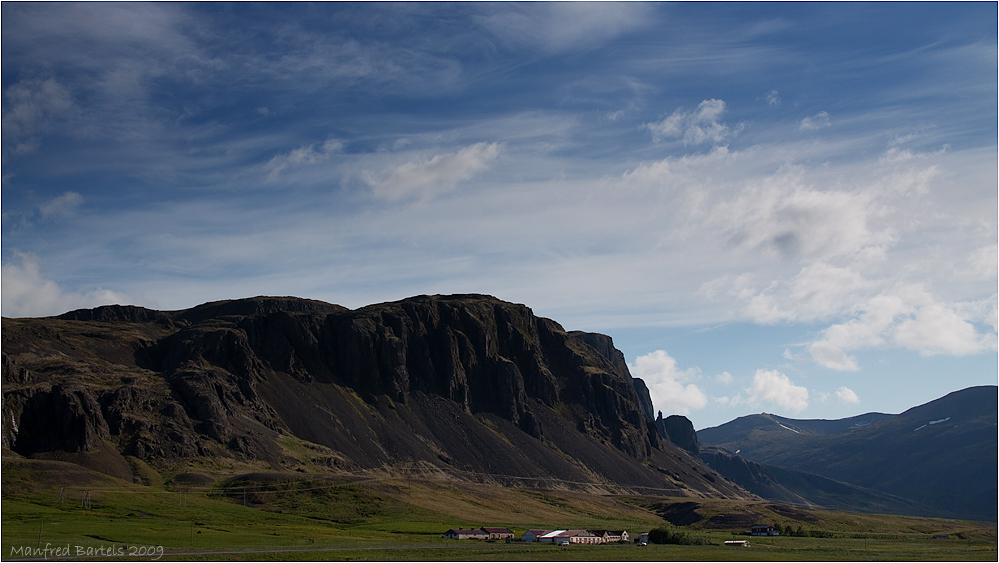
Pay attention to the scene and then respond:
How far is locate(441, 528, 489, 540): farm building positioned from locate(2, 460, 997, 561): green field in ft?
9.29

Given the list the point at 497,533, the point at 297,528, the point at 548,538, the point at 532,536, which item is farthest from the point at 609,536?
the point at 297,528

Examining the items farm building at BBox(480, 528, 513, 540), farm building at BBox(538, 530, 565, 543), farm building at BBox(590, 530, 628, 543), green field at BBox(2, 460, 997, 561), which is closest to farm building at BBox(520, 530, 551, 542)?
farm building at BBox(538, 530, 565, 543)

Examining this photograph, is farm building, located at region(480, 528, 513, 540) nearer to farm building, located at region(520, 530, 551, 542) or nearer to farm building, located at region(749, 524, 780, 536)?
farm building, located at region(520, 530, 551, 542)

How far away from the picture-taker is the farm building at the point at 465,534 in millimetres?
139000

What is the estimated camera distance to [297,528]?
144 meters

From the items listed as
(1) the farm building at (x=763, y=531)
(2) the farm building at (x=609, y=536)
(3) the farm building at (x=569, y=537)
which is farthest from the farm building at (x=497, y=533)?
(1) the farm building at (x=763, y=531)

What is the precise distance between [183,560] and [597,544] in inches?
2917

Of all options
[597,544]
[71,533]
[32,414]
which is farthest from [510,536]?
[32,414]

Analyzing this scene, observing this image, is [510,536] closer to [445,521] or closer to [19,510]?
[445,521]

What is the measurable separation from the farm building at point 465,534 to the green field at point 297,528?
2.83m

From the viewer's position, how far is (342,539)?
129 m

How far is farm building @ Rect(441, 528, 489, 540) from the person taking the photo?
139m

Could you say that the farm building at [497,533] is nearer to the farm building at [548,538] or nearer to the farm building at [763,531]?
the farm building at [548,538]

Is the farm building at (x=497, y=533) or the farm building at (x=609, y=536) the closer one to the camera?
the farm building at (x=497, y=533)
